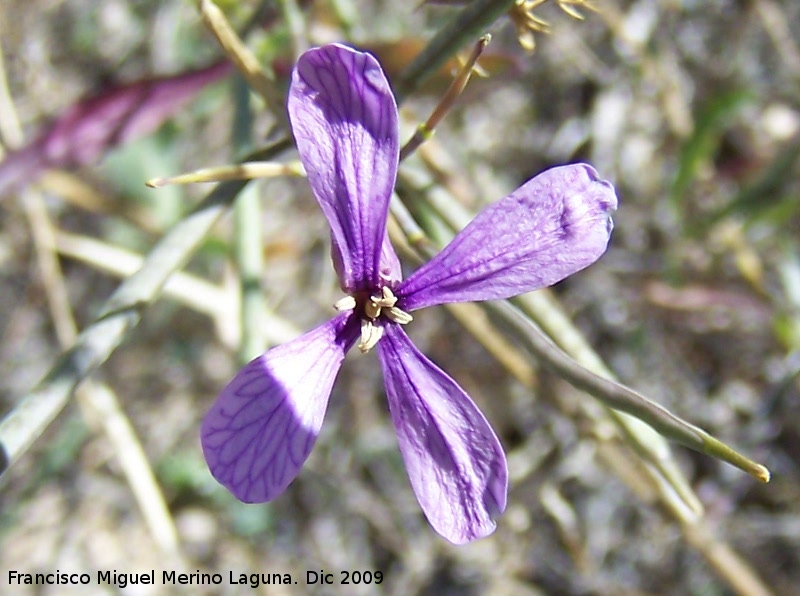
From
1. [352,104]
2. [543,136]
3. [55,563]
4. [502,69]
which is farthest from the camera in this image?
[543,136]

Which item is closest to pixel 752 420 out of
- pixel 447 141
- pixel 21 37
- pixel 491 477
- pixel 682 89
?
pixel 682 89

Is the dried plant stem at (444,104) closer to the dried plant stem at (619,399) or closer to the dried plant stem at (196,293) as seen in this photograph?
the dried plant stem at (619,399)

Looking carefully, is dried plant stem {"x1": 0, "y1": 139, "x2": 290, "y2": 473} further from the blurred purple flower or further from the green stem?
the blurred purple flower

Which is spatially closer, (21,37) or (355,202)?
(355,202)

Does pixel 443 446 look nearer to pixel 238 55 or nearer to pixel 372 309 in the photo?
pixel 372 309

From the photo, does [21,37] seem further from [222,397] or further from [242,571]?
[222,397]

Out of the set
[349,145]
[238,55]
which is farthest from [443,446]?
[238,55]
